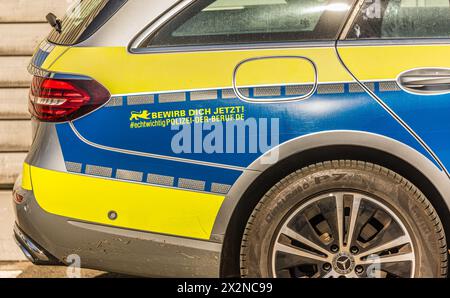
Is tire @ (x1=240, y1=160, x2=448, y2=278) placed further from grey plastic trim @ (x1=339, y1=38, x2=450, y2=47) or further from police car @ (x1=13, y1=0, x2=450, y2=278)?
grey plastic trim @ (x1=339, y1=38, x2=450, y2=47)

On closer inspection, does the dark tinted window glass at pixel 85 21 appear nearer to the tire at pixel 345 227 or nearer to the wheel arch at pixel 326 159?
the wheel arch at pixel 326 159

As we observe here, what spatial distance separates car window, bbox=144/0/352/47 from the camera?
4.35 m

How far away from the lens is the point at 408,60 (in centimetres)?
428

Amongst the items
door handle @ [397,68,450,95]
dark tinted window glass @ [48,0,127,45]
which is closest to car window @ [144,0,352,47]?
dark tinted window glass @ [48,0,127,45]

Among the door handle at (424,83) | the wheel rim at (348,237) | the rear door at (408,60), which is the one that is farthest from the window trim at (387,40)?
the wheel rim at (348,237)

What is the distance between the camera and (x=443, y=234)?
4340mm

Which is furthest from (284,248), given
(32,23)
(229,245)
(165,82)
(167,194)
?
(32,23)

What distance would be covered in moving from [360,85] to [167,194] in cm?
93

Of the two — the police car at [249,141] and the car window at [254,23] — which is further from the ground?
the car window at [254,23]

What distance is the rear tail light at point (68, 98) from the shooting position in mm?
4305

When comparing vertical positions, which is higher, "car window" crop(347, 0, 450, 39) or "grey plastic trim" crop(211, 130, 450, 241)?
"car window" crop(347, 0, 450, 39)

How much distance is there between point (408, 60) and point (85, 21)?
4.71 ft

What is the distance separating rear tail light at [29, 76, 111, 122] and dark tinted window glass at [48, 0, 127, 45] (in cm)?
23
